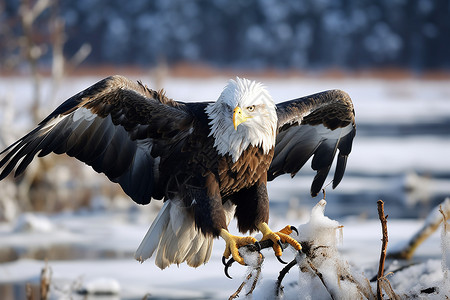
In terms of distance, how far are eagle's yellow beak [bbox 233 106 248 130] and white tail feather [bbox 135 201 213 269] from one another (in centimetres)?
65

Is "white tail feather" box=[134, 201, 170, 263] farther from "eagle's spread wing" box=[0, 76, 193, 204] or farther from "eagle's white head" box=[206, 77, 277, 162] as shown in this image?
"eagle's white head" box=[206, 77, 277, 162]

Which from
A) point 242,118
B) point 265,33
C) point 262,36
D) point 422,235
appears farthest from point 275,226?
point 265,33

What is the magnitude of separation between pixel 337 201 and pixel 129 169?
240 inches

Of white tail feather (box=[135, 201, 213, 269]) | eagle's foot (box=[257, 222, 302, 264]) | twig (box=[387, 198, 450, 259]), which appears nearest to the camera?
eagle's foot (box=[257, 222, 302, 264])

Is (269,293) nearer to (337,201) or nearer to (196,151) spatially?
(196,151)

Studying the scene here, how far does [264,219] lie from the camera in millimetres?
4020

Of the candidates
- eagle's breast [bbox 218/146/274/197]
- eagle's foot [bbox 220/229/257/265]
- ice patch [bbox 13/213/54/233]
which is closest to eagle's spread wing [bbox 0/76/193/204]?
eagle's breast [bbox 218/146/274/197]

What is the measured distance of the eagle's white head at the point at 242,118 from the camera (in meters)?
3.75

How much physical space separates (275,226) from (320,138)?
2.90 m

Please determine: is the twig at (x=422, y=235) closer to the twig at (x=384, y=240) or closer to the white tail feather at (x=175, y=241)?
the white tail feather at (x=175, y=241)

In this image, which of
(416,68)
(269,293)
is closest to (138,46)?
(416,68)

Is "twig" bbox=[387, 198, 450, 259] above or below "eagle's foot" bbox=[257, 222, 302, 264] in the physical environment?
below

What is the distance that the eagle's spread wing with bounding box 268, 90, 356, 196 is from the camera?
4.54m

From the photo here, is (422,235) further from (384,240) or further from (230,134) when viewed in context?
(384,240)
